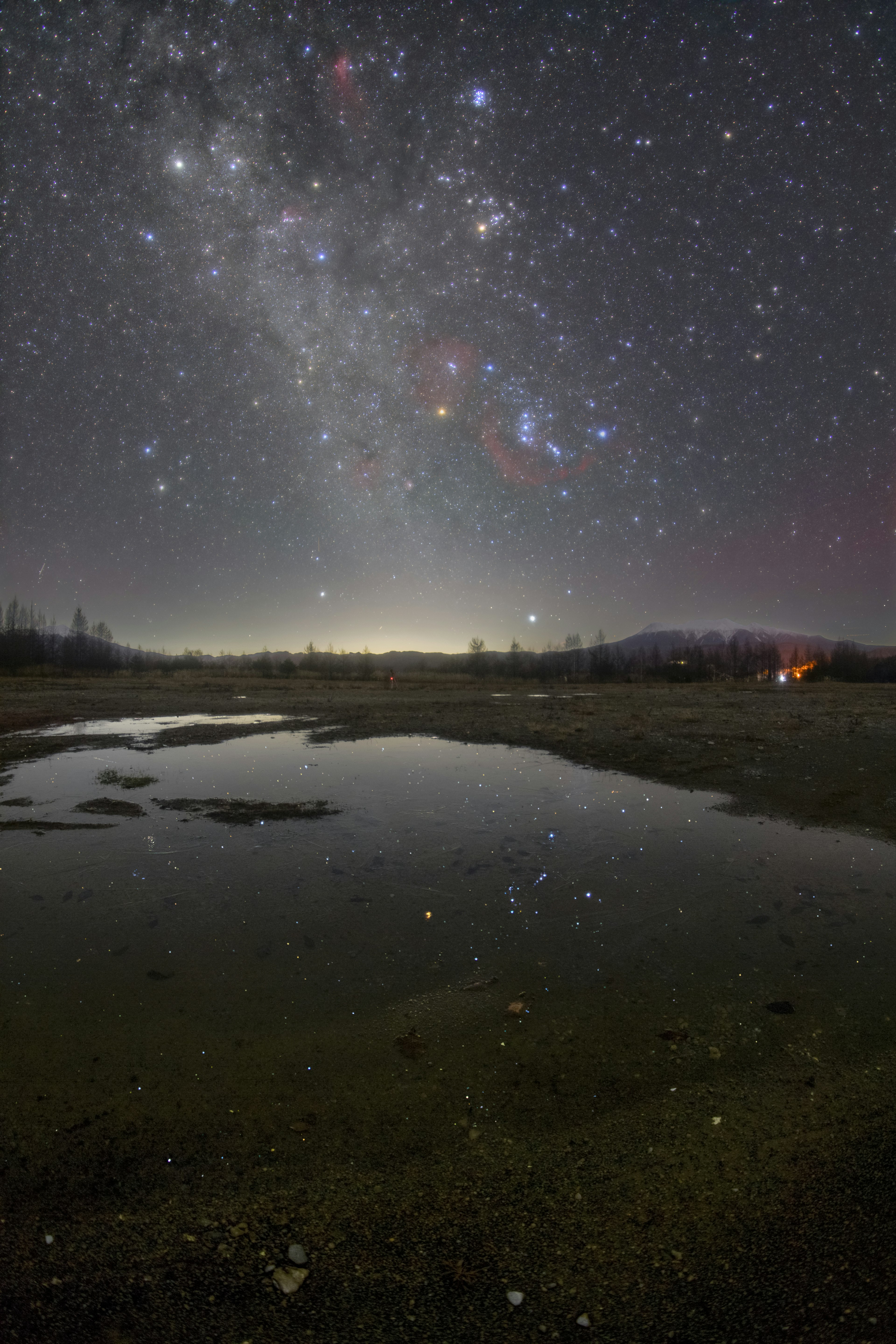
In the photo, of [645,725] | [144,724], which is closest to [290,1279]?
[645,725]

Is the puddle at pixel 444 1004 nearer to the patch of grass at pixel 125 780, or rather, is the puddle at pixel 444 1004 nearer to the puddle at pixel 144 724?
the patch of grass at pixel 125 780

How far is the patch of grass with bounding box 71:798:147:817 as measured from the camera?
7777 mm

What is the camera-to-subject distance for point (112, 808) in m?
8.09

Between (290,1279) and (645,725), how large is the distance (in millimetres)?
18144

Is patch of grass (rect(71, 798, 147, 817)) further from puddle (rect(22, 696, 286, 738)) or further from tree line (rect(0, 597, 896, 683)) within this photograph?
tree line (rect(0, 597, 896, 683))

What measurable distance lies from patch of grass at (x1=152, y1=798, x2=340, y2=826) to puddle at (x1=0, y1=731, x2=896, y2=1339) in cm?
27

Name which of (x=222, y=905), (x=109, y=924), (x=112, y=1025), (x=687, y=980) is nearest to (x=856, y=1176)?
(x=687, y=980)

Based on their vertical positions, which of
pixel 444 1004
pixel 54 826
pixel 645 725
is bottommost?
pixel 444 1004

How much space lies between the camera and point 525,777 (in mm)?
10523

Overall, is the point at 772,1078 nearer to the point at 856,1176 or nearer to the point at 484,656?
the point at 856,1176

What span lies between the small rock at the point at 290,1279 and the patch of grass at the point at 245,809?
18.9ft

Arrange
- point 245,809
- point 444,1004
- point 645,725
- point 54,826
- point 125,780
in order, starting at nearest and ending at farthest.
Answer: point 444,1004, point 54,826, point 245,809, point 125,780, point 645,725

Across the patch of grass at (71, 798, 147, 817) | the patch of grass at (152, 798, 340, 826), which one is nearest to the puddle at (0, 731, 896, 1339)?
the patch of grass at (152, 798, 340, 826)

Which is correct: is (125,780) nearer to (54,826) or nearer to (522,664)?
(54,826)
